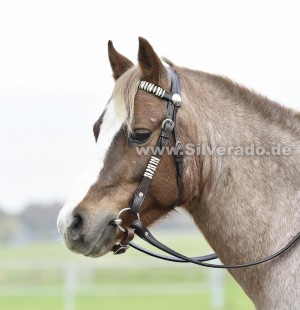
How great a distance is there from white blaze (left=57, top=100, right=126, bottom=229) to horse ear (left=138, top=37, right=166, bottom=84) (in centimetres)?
27

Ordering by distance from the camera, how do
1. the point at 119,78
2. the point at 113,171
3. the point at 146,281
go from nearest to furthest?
the point at 113,171, the point at 119,78, the point at 146,281

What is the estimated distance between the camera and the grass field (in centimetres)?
1380

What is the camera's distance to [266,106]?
13.3 ft

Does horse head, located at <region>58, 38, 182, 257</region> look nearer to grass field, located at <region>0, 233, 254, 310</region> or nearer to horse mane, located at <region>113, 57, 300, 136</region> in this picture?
horse mane, located at <region>113, 57, 300, 136</region>

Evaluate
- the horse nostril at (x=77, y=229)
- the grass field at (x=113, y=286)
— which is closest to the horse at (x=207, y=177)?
the horse nostril at (x=77, y=229)

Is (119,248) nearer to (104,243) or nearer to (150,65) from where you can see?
(104,243)

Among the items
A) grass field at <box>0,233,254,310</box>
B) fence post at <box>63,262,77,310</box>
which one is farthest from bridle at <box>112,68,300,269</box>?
grass field at <box>0,233,254,310</box>

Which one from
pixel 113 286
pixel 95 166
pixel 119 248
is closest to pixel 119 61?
pixel 95 166

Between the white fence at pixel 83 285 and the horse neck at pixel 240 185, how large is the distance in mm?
8680

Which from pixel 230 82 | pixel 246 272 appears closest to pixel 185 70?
pixel 230 82

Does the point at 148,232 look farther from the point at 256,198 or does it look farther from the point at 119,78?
the point at 119,78

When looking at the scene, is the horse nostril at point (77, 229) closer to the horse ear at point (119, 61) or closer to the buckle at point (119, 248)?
the buckle at point (119, 248)

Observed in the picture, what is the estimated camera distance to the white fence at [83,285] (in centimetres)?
1271

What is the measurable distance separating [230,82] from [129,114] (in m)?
0.75
